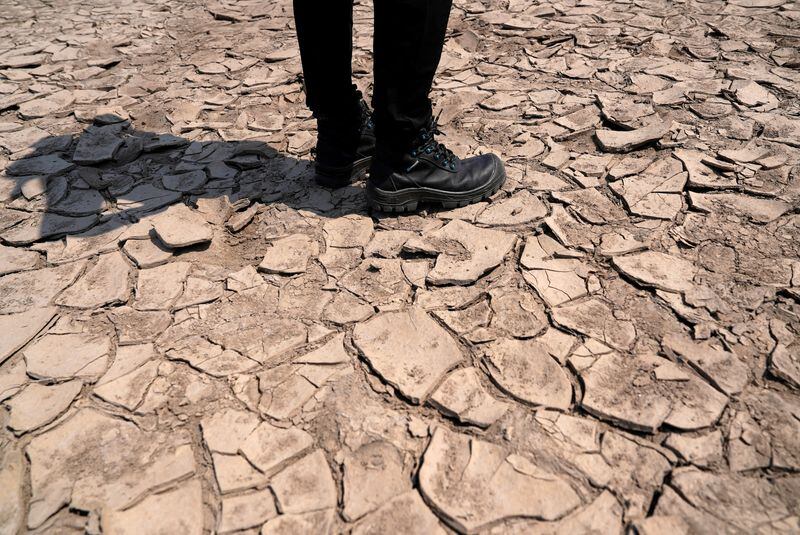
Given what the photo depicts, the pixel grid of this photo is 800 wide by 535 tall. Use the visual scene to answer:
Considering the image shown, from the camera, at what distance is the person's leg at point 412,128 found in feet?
5.08

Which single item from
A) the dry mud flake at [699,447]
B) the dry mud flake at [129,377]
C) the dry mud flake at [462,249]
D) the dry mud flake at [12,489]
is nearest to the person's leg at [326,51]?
the dry mud flake at [462,249]

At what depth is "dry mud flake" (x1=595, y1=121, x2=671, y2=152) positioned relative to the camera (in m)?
2.22

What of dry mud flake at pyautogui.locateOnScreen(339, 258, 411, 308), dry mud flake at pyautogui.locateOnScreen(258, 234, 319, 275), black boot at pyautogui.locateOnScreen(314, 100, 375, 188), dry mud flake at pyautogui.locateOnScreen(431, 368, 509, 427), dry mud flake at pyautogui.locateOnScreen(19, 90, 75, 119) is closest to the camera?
dry mud flake at pyautogui.locateOnScreen(431, 368, 509, 427)

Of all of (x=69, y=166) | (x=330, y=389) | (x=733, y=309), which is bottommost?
(x=69, y=166)

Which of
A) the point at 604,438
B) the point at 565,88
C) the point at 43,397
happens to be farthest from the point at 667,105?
the point at 43,397

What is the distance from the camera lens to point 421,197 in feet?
6.35

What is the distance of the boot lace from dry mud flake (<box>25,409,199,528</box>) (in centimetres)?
112

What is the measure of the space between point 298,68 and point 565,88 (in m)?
1.45

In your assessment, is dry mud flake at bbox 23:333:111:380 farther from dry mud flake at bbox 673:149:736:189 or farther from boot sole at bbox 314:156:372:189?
dry mud flake at bbox 673:149:736:189

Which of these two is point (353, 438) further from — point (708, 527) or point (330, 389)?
point (708, 527)

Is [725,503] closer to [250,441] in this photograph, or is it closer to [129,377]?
[250,441]

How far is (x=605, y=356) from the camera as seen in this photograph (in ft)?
4.68

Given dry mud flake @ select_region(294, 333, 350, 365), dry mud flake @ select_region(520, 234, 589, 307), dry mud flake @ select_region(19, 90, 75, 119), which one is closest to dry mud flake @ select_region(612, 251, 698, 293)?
dry mud flake @ select_region(520, 234, 589, 307)

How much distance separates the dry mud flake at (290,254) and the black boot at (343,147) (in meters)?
0.31
